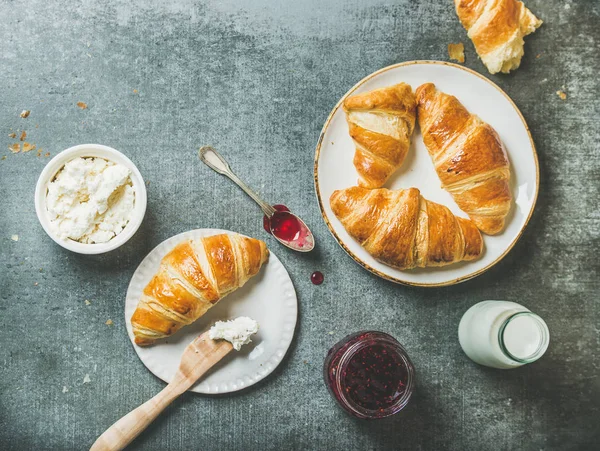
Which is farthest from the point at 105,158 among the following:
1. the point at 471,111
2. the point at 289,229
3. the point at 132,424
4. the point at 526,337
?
the point at 526,337

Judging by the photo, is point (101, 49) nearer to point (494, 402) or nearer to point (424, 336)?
point (424, 336)

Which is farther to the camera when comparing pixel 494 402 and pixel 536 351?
pixel 494 402

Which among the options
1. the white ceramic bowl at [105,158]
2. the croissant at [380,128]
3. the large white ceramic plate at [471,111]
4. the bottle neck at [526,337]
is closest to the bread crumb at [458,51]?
the large white ceramic plate at [471,111]

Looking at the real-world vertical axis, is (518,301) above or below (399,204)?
below

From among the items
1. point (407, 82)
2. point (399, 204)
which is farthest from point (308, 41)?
point (399, 204)

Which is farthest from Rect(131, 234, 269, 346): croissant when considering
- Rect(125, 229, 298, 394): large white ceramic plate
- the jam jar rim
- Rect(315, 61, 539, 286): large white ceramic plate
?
the jam jar rim

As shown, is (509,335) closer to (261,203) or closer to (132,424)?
(261,203)
